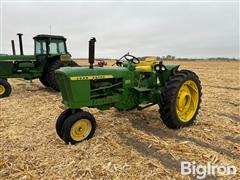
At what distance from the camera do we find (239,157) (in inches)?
167

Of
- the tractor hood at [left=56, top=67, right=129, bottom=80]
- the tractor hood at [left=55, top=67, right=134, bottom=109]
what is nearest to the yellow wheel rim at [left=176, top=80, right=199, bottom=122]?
the tractor hood at [left=56, top=67, right=129, bottom=80]

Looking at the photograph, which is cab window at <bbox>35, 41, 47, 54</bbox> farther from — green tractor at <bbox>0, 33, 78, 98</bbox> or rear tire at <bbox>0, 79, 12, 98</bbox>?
rear tire at <bbox>0, 79, 12, 98</bbox>

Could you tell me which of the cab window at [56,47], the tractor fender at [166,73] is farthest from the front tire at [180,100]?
the cab window at [56,47]

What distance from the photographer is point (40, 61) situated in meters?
11.3

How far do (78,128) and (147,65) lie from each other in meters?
2.55

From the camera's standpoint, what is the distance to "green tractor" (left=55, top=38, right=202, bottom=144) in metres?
4.68

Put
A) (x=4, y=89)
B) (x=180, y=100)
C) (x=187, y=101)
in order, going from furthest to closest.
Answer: (x=4, y=89) → (x=187, y=101) → (x=180, y=100)

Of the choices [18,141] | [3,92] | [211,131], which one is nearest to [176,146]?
[211,131]

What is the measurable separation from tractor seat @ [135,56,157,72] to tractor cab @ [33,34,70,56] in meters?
6.30

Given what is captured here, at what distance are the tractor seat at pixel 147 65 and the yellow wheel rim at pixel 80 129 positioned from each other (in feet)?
6.16

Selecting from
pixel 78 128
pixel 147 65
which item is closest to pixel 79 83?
pixel 78 128

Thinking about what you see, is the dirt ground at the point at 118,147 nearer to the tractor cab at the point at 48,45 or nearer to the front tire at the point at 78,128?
the front tire at the point at 78,128

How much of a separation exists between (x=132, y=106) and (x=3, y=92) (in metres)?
5.95

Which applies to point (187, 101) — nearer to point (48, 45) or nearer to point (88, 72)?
point (88, 72)
